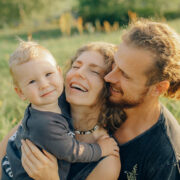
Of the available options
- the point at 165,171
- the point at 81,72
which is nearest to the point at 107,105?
the point at 81,72

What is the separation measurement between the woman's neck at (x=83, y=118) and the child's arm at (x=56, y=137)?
14.5 inches

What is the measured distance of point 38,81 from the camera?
A: 6.96 feet

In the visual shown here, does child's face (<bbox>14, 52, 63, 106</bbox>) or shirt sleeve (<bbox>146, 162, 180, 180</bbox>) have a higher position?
child's face (<bbox>14, 52, 63, 106</bbox>)

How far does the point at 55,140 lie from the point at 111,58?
40.9 inches

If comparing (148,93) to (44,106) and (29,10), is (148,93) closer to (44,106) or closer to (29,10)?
(44,106)

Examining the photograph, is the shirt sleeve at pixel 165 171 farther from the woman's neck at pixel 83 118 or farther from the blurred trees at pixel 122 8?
the blurred trees at pixel 122 8

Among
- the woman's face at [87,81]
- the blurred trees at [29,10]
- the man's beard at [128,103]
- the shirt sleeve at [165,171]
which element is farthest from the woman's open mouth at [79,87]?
the blurred trees at [29,10]

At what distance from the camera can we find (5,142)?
2734 millimetres

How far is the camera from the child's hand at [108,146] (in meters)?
2.34

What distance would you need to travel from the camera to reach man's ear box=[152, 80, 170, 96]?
7.89 ft

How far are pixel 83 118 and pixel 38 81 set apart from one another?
705mm

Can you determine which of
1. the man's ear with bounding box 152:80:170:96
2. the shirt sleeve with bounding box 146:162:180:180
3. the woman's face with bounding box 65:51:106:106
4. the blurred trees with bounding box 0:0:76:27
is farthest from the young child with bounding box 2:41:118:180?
the blurred trees with bounding box 0:0:76:27

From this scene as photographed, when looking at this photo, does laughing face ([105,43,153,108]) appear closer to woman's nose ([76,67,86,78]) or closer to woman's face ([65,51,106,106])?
woman's face ([65,51,106,106])

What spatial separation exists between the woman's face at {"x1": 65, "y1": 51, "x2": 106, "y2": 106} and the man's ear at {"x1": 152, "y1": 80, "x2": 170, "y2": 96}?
1.68 ft
